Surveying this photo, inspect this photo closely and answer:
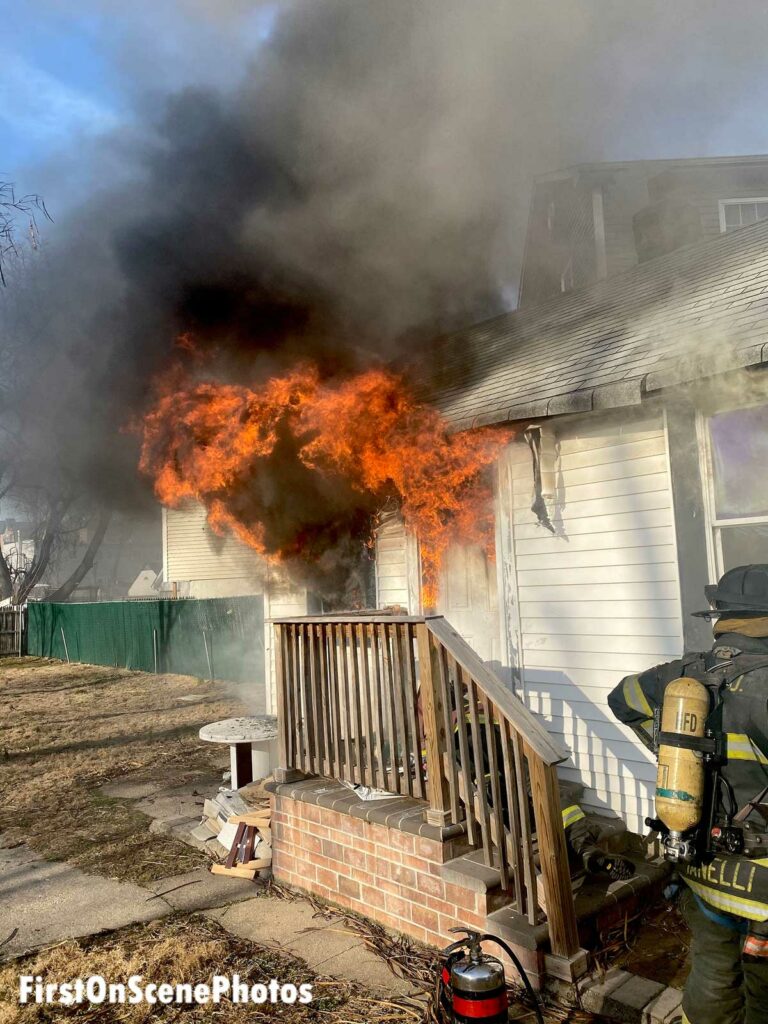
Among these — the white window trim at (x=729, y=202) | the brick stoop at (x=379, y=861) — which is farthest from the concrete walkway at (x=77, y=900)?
the white window trim at (x=729, y=202)

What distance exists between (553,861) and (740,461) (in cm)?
276

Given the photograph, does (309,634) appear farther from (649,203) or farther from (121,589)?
(121,589)

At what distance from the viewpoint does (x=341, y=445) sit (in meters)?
6.48

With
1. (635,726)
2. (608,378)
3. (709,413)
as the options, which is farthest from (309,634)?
(709,413)

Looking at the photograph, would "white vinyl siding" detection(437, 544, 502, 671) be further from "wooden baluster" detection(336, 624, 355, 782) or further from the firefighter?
the firefighter

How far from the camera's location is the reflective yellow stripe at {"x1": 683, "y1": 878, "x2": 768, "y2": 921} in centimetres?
245

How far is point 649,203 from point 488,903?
45.4 feet

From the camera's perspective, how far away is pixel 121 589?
5769 centimetres

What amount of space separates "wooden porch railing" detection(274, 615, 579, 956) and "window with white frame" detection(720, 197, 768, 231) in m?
12.7

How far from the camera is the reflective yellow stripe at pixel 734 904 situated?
8.03 feet

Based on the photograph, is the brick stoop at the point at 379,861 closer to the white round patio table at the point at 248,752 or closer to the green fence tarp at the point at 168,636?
the white round patio table at the point at 248,752

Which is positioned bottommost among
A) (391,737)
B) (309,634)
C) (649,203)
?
(391,737)

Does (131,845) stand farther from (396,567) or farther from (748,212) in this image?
(748,212)

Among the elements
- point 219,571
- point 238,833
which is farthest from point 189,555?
point 238,833
